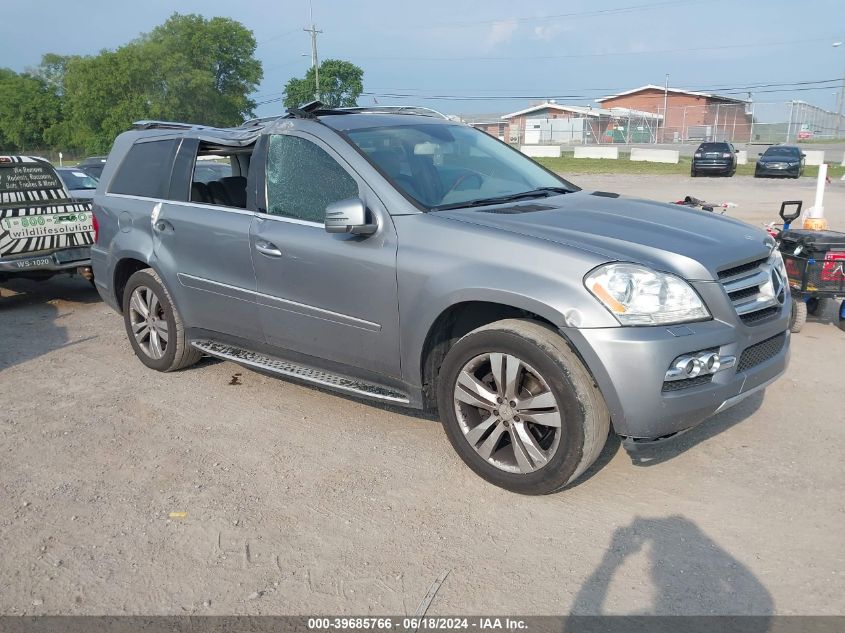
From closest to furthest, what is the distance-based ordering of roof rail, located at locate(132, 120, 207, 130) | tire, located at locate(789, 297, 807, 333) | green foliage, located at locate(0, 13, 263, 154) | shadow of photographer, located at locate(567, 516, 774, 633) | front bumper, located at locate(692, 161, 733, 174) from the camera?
shadow of photographer, located at locate(567, 516, 774, 633), roof rail, located at locate(132, 120, 207, 130), tire, located at locate(789, 297, 807, 333), front bumper, located at locate(692, 161, 733, 174), green foliage, located at locate(0, 13, 263, 154)

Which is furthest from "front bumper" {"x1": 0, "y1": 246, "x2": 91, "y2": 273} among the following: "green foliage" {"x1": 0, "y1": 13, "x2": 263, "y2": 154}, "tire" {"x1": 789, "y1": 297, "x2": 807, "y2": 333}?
"green foliage" {"x1": 0, "y1": 13, "x2": 263, "y2": 154}

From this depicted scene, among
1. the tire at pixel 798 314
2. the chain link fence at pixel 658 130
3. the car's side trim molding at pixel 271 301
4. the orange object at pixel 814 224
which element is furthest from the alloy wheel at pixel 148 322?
the chain link fence at pixel 658 130

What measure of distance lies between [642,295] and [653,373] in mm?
350

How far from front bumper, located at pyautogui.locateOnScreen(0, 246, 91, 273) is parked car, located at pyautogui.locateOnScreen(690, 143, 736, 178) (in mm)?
27235

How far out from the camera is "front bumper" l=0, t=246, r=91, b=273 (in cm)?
771

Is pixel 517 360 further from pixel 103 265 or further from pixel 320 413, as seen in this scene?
pixel 103 265

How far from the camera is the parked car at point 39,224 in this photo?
7.74m

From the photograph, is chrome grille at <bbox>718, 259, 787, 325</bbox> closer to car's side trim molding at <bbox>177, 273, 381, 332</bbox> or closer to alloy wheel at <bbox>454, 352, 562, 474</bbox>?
alloy wheel at <bbox>454, 352, 562, 474</bbox>

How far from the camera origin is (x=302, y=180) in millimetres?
4469

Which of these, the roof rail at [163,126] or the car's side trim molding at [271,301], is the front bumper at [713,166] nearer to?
the roof rail at [163,126]

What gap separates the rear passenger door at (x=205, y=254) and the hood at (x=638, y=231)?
4.90ft

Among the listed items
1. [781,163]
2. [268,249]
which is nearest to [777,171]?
[781,163]

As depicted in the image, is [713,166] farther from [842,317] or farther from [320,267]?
[320,267]

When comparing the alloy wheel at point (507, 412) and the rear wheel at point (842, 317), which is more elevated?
the alloy wheel at point (507, 412)
